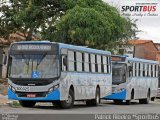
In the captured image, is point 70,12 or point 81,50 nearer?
point 81,50

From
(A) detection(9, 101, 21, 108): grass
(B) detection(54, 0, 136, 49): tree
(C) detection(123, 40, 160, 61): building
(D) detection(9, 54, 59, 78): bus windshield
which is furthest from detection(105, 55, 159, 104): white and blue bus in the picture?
(C) detection(123, 40, 160, 61): building

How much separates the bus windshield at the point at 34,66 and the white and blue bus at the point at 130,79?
9.95 metres

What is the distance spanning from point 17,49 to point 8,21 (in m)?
24.3

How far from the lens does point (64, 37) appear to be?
42.4m

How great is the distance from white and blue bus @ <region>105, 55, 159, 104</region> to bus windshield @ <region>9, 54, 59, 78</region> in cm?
995

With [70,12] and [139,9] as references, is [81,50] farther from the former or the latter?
[139,9]

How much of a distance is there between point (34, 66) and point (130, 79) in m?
11.8

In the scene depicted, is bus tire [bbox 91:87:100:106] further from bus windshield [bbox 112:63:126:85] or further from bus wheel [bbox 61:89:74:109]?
bus windshield [bbox 112:63:126:85]

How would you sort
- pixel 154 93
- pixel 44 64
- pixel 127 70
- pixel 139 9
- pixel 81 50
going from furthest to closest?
pixel 139 9
pixel 154 93
pixel 127 70
pixel 81 50
pixel 44 64

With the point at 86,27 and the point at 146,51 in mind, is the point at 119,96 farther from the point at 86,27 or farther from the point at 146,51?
the point at 146,51

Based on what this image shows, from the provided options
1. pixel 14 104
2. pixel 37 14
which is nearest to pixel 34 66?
pixel 14 104

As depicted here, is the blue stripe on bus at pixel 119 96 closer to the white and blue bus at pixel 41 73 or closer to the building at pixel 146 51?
the white and blue bus at pixel 41 73

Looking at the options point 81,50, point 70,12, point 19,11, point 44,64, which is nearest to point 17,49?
point 44,64

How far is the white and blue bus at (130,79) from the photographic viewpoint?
3344cm
